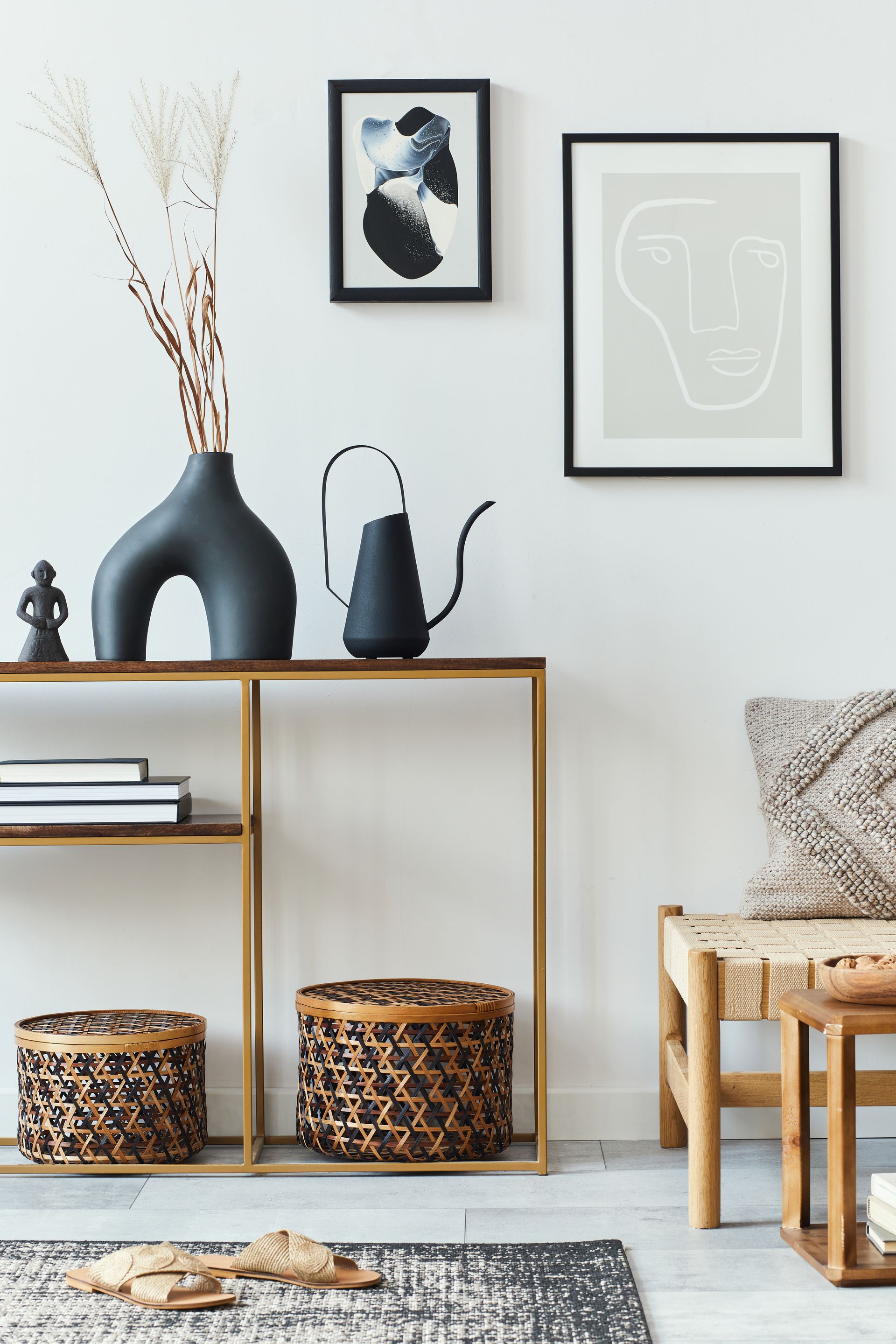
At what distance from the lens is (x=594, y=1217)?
188cm

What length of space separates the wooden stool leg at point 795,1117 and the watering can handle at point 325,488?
1.07m

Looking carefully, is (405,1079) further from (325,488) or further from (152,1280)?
(325,488)

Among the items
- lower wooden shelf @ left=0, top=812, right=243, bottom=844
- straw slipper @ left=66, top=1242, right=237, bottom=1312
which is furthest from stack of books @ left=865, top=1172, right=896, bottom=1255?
→ lower wooden shelf @ left=0, top=812, right=243, bottom=844

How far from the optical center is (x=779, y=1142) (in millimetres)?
2271

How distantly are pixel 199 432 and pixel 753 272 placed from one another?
3.69 feet

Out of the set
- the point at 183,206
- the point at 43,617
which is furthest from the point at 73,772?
the point at 183,206

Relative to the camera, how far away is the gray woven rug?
1480 mm

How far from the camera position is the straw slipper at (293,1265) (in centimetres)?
162

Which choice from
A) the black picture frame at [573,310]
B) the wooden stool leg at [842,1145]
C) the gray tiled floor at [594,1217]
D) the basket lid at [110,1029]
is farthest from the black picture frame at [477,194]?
the gray tiled floor at [594,1217]

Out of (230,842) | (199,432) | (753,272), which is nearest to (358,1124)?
(230,842)

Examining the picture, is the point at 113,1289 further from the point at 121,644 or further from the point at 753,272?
the point at 753,272

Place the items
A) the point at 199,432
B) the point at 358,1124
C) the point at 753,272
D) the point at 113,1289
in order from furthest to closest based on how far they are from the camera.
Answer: the point at 753,272 < the point at 199,432 < the point at 358,1124 < the point at 113,1289

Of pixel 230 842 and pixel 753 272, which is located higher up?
pixel 753 272

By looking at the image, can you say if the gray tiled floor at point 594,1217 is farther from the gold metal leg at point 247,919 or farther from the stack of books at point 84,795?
the stack of books at point 84,795
